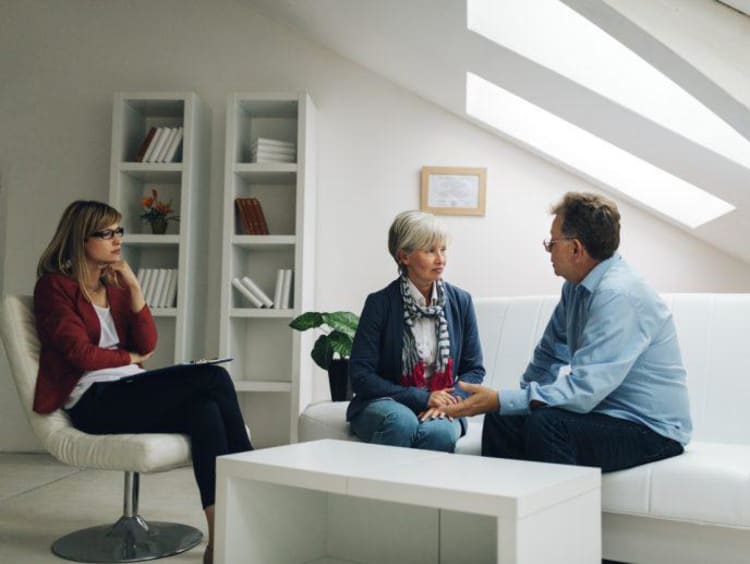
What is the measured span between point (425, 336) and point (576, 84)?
1.18m

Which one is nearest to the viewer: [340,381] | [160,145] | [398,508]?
[398,508]

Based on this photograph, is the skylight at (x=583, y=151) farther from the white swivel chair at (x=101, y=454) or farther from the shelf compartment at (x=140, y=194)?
the white swivel chair at (x=101, y=454)

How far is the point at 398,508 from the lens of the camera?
219 cm

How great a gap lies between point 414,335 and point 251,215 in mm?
1965

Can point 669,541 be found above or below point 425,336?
below

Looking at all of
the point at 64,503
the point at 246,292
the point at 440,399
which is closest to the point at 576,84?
the point at 440,399

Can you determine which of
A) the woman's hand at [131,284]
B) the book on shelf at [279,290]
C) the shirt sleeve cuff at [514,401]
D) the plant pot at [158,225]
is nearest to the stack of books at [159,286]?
the plant pot at [158,225]

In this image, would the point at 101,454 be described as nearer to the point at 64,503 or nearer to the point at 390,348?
the point at 390,348

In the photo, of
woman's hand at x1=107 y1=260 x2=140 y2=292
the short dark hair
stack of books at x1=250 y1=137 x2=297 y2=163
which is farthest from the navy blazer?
stack of books at x1=250 y1=137 x2=297 y2=163

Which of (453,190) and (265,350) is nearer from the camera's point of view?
(453,190)

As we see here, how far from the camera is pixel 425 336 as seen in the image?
2.80 metres

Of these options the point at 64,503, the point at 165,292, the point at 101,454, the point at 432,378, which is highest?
the point at 165,292

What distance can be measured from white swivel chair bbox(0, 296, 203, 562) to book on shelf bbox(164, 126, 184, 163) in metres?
1.86

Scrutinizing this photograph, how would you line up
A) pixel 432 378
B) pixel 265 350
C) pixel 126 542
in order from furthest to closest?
pixel 265 350 < pixel 432 378 < pixel 126 542
